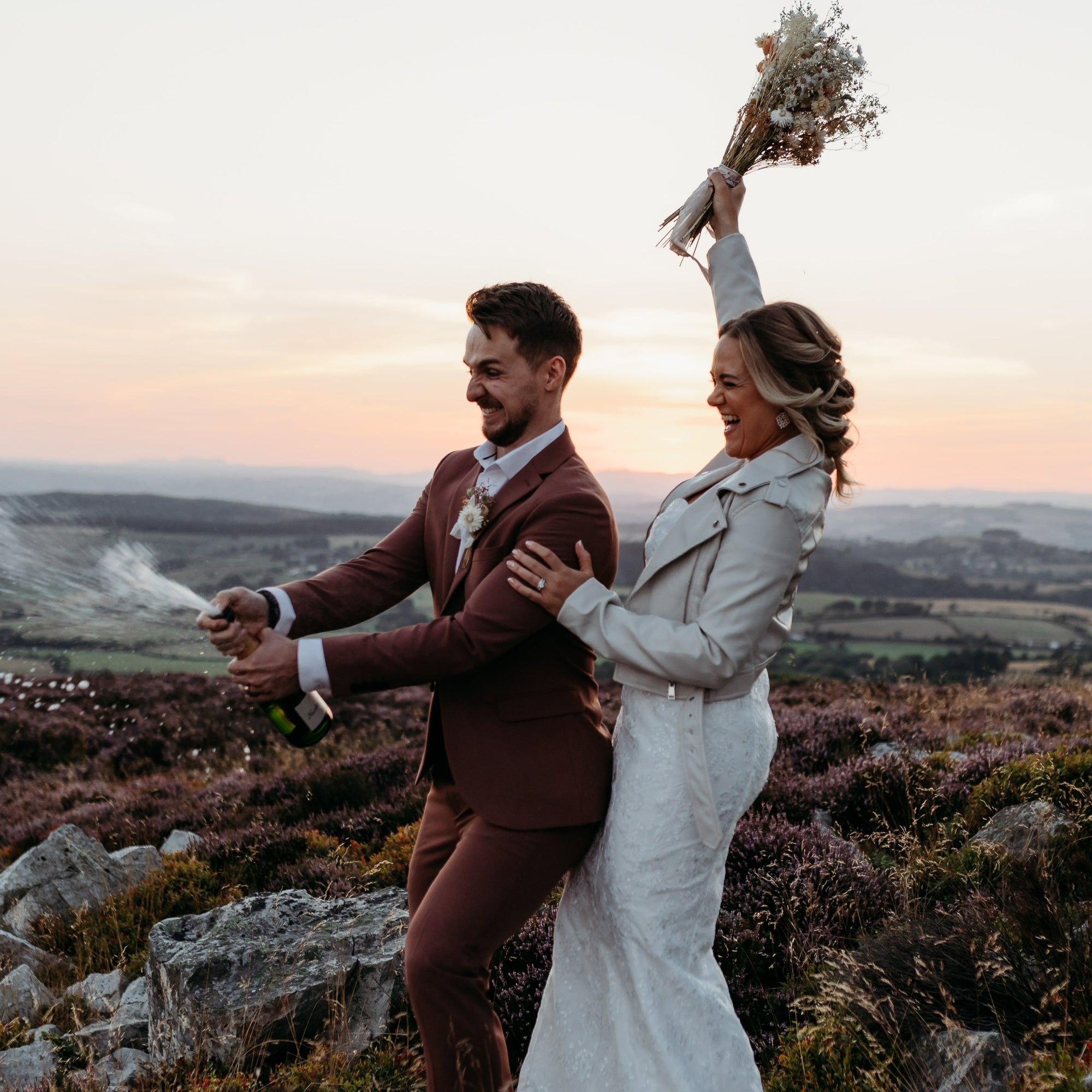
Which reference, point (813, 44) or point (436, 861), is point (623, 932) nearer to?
point (436, 861)

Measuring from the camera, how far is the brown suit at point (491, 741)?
3.00m

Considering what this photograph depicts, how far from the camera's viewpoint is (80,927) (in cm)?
663

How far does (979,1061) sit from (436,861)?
6.76ft

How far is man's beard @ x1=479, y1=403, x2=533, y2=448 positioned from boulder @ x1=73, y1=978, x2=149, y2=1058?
11.6ft

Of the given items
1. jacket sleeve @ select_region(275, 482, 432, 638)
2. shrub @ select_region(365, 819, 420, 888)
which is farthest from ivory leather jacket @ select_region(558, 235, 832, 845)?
shrub @ select_region(365, 819, 420, 888)

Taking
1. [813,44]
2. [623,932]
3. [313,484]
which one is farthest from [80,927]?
[313,484]

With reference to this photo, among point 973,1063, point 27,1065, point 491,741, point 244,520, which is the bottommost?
point 27,1065

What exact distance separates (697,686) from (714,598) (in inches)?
12.1

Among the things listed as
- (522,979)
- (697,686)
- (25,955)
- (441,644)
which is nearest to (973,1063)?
(697,686)

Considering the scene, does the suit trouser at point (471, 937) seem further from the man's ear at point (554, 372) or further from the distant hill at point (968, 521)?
the distant hill at point (968, 521)

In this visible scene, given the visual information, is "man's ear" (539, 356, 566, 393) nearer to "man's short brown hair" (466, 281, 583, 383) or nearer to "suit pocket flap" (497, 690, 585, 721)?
"man's short brown hair" (466, 281, 583, 383)

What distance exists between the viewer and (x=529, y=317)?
3281mm

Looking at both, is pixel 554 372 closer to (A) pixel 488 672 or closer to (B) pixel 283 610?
(A) pixel 488 672

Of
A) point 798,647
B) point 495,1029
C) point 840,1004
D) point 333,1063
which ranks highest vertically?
point 495,1029
